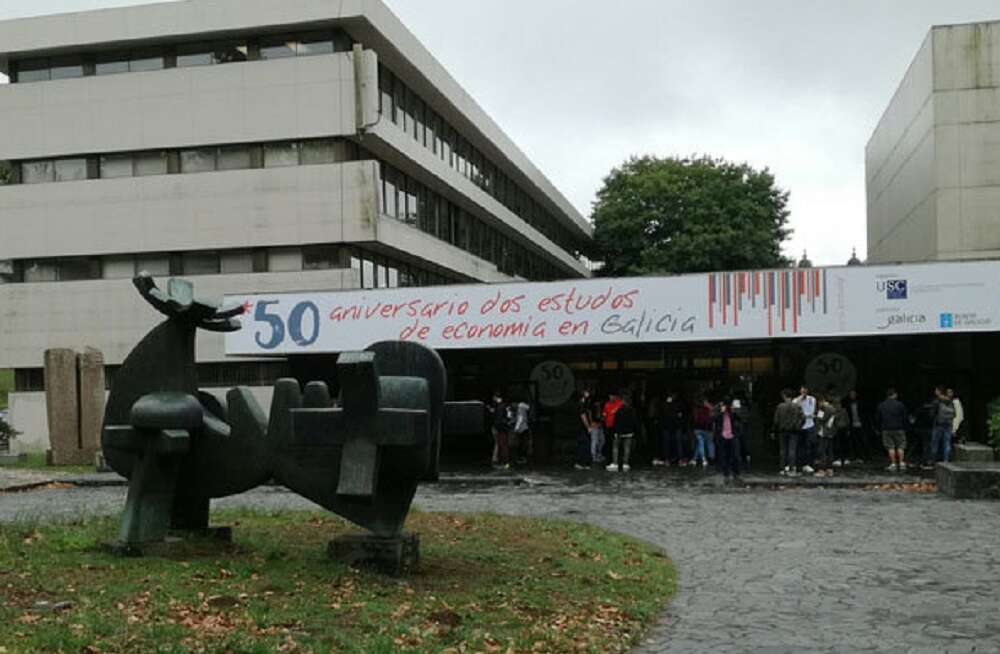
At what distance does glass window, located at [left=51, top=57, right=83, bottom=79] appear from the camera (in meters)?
39.9

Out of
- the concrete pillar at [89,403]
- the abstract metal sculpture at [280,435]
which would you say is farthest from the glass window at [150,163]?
the abstract metal sculpture at [280,435]

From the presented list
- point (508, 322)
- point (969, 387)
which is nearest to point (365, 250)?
point (508, 322)

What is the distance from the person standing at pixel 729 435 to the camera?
2317cm

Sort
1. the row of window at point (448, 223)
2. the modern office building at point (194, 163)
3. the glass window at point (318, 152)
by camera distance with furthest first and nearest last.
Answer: the row of window at point (448, 223) → the glass window at point (318, 152) → the modern office building at point (194, 163)

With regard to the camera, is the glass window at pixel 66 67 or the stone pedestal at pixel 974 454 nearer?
the stone pedestal at pixel 974 454

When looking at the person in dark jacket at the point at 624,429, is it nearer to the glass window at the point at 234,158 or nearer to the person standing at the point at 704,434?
the person standing at the point at 704,434

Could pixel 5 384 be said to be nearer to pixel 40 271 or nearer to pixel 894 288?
pixel 40 271

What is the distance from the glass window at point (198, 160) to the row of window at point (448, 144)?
5993mm

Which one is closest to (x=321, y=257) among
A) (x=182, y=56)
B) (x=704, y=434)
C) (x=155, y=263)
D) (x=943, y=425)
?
(x=155, y=263)

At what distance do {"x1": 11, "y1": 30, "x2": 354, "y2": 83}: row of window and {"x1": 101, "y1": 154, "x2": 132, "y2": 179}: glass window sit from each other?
2908 millimetres

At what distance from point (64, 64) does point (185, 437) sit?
1298 inches

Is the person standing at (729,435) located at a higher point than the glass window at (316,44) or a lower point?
lower

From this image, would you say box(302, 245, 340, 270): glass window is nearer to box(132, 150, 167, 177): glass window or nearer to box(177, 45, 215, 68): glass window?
box(132, 150, 167, 177): glass window

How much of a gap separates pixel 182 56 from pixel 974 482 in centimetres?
3014
